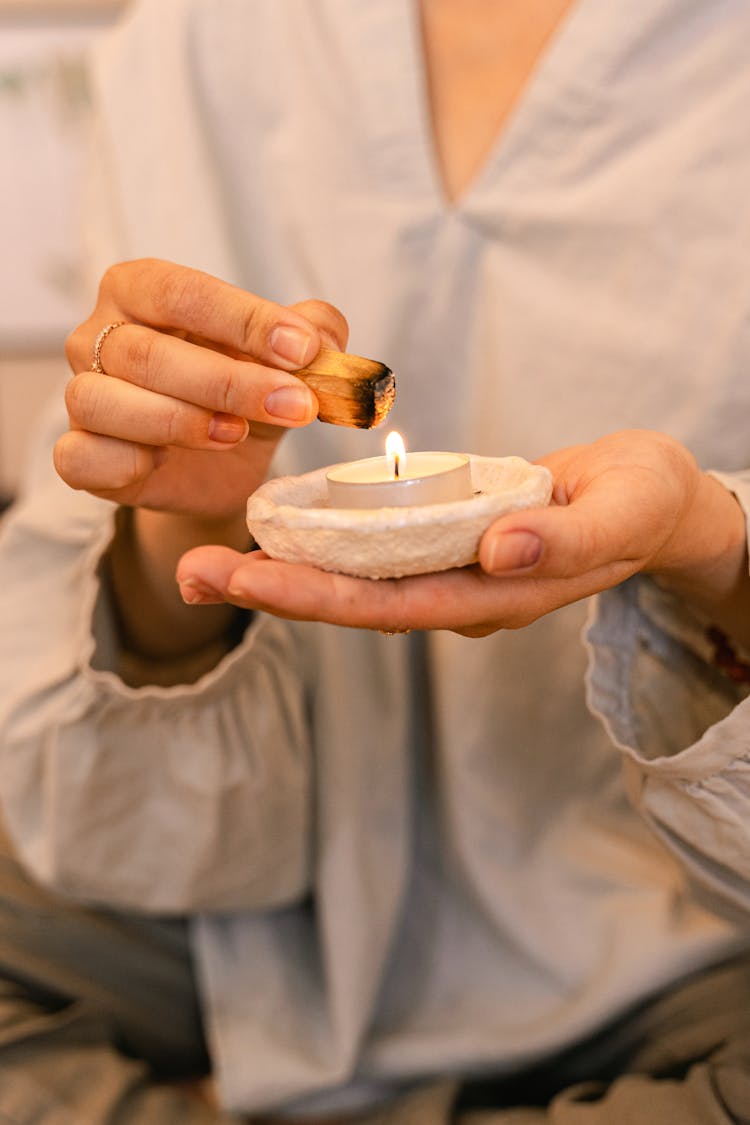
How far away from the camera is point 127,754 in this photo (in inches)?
25.5

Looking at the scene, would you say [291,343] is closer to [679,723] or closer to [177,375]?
[177,375]

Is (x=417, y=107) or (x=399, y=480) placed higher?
(x=417, y=107)

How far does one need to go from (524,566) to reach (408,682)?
16.5 inches

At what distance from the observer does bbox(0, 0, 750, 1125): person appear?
608 millimetres

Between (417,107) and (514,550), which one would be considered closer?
(514,550)

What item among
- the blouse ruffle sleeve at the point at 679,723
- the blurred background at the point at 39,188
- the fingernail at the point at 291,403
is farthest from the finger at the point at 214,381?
the blurred background at the point at 39,188

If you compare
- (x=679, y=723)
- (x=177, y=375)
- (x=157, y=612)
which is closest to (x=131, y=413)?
(x=177, y=375)

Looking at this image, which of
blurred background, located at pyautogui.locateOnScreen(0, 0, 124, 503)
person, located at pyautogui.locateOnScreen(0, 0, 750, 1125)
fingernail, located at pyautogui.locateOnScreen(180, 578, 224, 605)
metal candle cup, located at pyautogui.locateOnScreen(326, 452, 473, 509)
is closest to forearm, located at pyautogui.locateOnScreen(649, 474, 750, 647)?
person, located at pyautogui.locateOnScreen(0, 0, 750, 1125)

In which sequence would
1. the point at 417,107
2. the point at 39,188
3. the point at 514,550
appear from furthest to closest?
the point at 39,188 → the point at 417,107 → the point at 514,550

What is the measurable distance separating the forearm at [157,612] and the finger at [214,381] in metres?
0.14

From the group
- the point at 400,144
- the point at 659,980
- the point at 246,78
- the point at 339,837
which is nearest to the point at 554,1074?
the point at 659,980

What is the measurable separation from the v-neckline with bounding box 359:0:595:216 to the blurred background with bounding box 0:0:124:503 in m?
0.69

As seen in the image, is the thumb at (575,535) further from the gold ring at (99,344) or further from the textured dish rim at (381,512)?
the gold ring at (99,344)

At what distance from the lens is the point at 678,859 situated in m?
0.57
